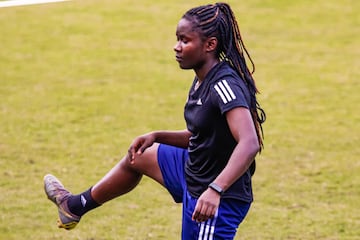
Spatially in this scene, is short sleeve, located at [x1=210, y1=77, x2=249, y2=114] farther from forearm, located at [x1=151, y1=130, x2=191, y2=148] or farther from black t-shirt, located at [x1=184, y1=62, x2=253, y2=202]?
forearm, located at [x1=151, y1=130, x2=191, y2=148]

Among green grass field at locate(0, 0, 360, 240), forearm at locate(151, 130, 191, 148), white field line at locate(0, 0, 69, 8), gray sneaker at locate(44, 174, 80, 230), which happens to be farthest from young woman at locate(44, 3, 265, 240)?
white field line at locate(0, 0, 69, 8)

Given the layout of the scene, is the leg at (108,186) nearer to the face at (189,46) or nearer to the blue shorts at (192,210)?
the blue shorts at (192,210)

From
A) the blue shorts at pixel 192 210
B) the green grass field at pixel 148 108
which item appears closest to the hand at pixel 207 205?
the blue shorts at pixel 192 210

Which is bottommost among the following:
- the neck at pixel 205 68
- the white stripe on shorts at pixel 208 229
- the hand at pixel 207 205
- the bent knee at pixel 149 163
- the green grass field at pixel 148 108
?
the green grass field at pixel 148 108

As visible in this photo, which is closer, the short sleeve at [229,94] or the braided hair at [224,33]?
the short sleeve at [229,94]

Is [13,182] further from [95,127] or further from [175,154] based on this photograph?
[175,154]

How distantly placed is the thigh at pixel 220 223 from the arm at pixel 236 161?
Answer: 333mm

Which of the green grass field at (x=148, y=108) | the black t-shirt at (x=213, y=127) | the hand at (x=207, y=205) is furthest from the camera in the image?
the green grass field at (x=148, y=108)

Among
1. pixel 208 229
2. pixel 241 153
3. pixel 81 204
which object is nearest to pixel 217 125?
pixel 241 153

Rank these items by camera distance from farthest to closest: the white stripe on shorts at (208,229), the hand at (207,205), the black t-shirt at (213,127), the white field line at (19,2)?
the white field line at (19,2), the white stripe on shorts at (208,229), the black t-shirt at (213,127), the hand at (207,205)

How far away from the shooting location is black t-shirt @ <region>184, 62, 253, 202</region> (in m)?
5.75

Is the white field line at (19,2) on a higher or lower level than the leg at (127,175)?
lower

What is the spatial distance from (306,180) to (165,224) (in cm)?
173

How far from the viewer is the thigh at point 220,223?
5859 millimetres
